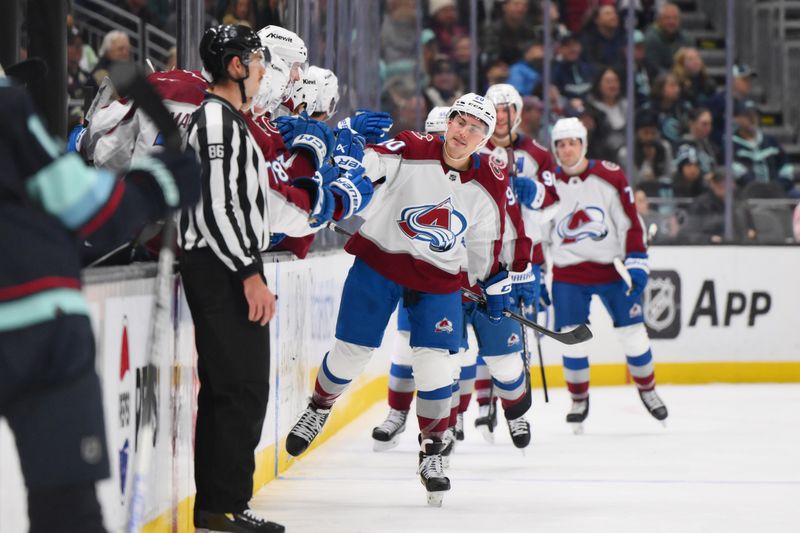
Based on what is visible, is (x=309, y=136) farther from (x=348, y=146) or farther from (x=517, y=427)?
(x=517, y=427)

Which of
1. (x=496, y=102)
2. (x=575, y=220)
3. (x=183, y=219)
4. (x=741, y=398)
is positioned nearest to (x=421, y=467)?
(x=183, y=219)

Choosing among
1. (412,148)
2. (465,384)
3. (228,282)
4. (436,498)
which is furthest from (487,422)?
(228,282)

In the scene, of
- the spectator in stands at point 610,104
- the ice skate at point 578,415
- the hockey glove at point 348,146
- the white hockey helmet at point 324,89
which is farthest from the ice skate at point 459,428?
the spectator in stands at point 610,104

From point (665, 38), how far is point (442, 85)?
209cm

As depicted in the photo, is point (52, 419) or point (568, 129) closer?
point (52, 419)

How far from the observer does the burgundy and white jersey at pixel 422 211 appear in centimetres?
446

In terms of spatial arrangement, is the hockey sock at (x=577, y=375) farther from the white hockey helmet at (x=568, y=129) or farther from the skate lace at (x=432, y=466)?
the skate lace at (x=432, y=466)

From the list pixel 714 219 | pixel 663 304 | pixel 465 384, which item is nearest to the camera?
pixel 465 384

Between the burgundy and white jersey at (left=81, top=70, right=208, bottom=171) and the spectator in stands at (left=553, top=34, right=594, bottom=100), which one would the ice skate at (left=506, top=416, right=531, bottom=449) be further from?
the spectator in stands at (left=553, top=34, right=594, bottom=100)

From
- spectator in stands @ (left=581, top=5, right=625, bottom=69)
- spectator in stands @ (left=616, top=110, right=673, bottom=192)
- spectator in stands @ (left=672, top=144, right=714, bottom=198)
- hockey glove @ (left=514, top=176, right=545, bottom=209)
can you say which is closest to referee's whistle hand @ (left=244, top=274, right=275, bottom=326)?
hockey glove @ (left=514, top=176, right=545, bottom=209)

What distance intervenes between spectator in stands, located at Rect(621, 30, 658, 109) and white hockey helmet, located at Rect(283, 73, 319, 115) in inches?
224

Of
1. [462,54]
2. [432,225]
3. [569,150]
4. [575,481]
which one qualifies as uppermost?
[462,54]

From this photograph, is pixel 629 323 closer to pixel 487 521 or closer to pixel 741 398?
pixel 741 398

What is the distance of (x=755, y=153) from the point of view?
9.95m
